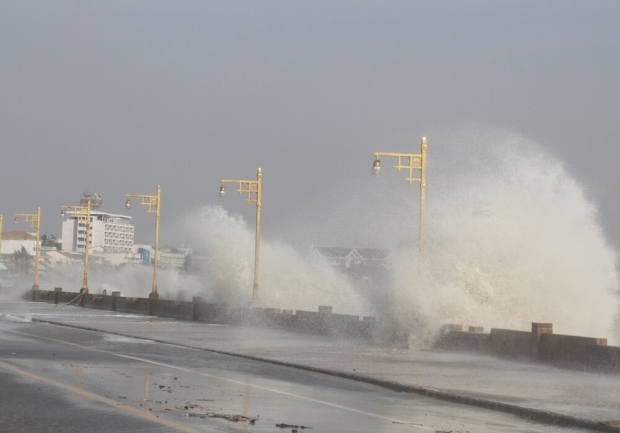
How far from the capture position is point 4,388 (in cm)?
1444

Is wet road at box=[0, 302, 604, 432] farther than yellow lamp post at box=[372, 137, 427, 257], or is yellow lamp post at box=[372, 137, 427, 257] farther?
yellow lamp post at box=[372, 137, 427, 257]

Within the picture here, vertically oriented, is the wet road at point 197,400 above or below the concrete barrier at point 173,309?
below

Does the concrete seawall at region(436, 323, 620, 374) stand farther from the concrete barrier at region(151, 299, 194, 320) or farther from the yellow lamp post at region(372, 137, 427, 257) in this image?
the concrete barrier at region(151, 299, 194, 320)

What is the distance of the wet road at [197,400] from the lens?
11570 millimetres

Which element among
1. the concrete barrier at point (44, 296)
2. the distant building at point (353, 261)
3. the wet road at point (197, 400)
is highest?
the distant building at point (353, 261)

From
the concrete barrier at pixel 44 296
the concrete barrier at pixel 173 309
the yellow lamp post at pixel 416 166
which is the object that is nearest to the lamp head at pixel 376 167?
the yellow lamp post at pixel 416 166

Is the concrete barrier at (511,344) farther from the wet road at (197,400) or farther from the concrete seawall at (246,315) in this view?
the concrete seawall at (246,315)

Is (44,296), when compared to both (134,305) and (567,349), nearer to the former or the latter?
(134,305)

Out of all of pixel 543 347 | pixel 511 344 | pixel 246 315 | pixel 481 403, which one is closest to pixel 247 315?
pixel 246 315

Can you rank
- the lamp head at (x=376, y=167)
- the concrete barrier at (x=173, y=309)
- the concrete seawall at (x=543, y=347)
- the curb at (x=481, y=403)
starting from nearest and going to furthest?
the curb at (x=481, y=403) < the concrete seawall at (x=543, y=347) < the lamp head at (x=376, y=167) < the concrete barrier at (x=173, y=309)

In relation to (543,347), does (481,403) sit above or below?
below

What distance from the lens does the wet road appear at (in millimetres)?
11570

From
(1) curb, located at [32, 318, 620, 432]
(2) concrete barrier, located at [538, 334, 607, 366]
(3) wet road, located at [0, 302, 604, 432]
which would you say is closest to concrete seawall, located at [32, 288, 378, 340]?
(2) concrete barrier, located at [538, 334, 607, 366]

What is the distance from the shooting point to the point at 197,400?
13836mm
